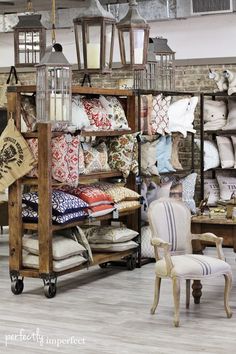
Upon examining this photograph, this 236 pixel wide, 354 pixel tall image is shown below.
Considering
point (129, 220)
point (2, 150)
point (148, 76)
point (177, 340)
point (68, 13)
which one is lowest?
point (177, 340)

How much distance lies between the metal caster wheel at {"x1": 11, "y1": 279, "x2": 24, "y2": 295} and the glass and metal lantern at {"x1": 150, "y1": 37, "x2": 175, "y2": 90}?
353 centimetres

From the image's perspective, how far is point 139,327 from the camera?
251 inches

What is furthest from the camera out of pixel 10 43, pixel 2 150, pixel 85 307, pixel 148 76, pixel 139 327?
pixel 10 43

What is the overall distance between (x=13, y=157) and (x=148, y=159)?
2.17m

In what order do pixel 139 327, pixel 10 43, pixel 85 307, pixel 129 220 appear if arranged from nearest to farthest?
pixel 139 327 < pixel 85 307 < pixel 129 220 < pixel 10 43

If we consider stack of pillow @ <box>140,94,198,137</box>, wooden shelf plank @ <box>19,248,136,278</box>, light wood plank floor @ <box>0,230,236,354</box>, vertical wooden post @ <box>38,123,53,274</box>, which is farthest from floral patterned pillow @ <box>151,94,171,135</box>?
vertical wooden post @ <box>38,123,53,274</box>

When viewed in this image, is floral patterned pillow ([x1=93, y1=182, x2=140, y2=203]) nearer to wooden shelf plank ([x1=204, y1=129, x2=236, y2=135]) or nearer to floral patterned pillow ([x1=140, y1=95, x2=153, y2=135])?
floral patterned pillow ([x1=140, y1=95, x2=153, y2=135])

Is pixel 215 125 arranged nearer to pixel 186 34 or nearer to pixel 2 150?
pixel 186 34

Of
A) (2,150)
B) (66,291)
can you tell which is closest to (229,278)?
(66,291)

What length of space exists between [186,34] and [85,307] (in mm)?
5106

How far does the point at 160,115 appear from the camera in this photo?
944 centimetres

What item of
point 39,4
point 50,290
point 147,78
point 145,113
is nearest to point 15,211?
Result: point 50,290

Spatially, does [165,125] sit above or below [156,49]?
below

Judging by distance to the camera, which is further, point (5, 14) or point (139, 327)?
point (5, 14)
